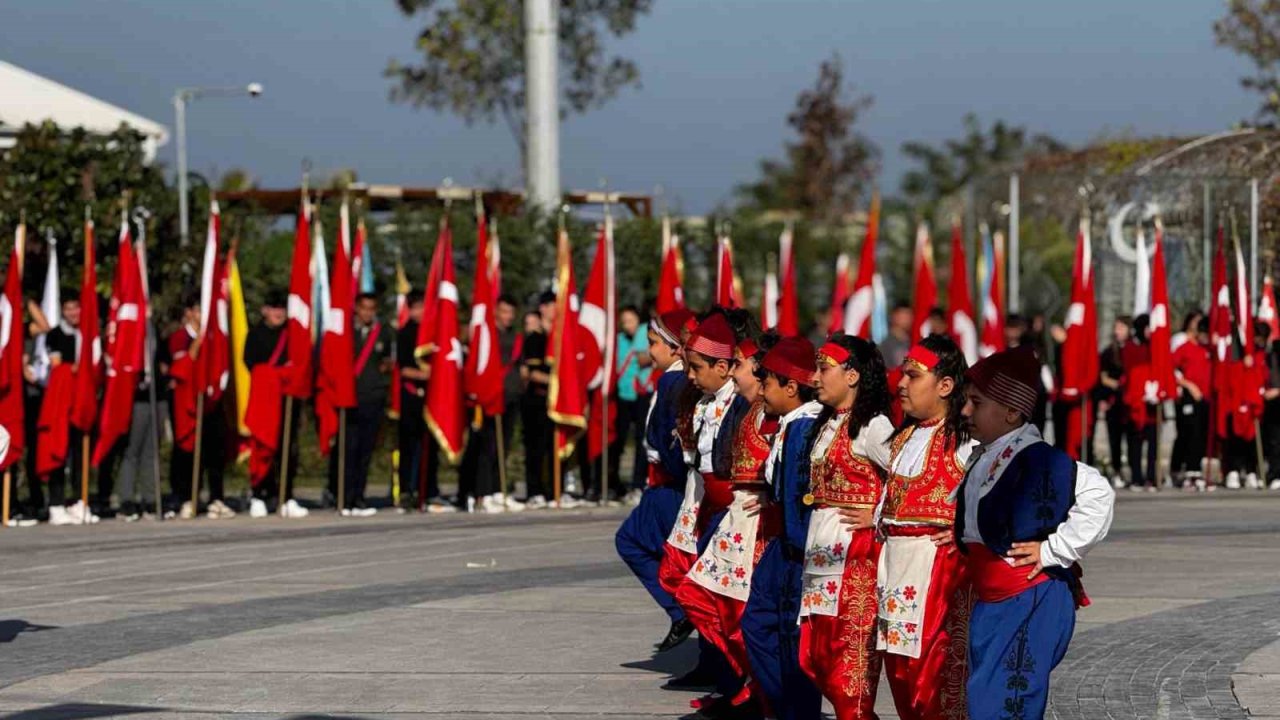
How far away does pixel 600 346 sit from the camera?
804 inches

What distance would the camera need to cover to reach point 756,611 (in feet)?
26.8

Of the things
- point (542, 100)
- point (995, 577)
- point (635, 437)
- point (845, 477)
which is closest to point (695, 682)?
point (845, 477)

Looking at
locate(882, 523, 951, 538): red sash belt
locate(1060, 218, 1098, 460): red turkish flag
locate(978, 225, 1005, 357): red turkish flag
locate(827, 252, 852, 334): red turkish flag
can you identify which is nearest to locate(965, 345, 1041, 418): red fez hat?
locate(882, 523, 951, 538): red sash belt

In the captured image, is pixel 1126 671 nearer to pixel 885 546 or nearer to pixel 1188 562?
pixel 885 546

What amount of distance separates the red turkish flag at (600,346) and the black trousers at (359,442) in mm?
A: 1983

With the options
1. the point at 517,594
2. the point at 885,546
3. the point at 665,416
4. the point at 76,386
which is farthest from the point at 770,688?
the point at 76,386

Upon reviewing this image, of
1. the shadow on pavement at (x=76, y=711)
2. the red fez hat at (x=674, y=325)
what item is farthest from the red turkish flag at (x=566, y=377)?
the shadow on pavement at (x=76, y=711)

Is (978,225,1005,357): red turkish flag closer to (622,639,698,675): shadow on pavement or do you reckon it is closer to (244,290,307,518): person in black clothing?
(244,290,307,518): person in black clothing

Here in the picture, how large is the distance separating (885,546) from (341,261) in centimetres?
1317

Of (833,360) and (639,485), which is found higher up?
(833,360)

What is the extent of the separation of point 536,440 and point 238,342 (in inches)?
115

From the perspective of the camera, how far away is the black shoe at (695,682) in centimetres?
967

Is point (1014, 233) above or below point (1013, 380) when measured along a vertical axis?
above

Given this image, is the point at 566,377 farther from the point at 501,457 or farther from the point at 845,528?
the point at 845,528
